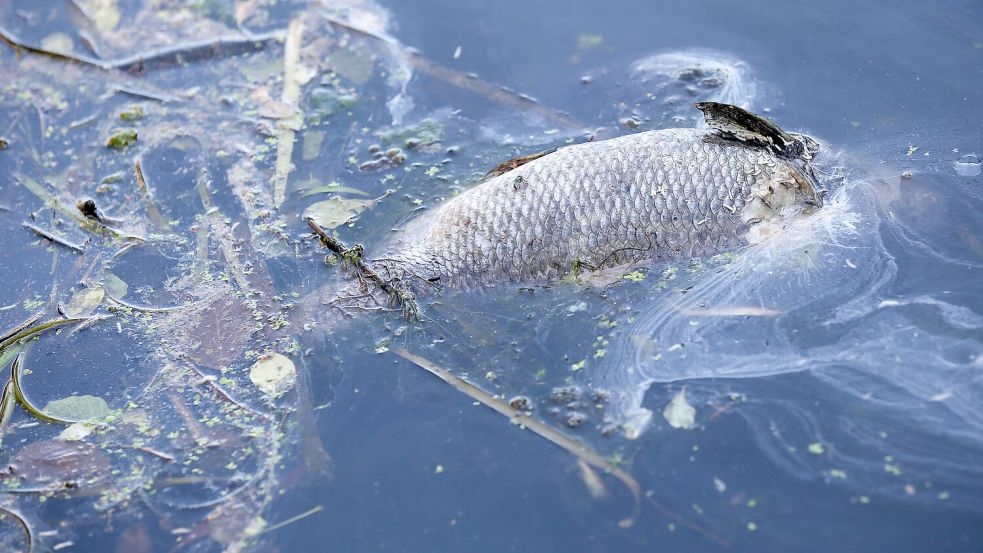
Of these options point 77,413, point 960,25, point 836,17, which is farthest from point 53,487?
point 960,25

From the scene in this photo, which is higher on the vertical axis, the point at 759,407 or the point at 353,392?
the point at 759,407

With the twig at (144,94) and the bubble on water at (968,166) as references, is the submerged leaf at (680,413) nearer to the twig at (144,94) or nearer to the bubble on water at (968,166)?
the bubble on water at (968,166)

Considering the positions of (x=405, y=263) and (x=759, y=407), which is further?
(x=405, y=263)

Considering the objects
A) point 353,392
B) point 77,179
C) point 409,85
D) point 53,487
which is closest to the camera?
point 53,487

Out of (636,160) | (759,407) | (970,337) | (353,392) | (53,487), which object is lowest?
(53,487)

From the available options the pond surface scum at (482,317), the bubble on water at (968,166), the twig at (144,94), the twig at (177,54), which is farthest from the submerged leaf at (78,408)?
the bubble on water at (968,166)

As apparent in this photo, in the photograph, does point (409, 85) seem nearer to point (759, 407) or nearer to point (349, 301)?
point (349, 301)
